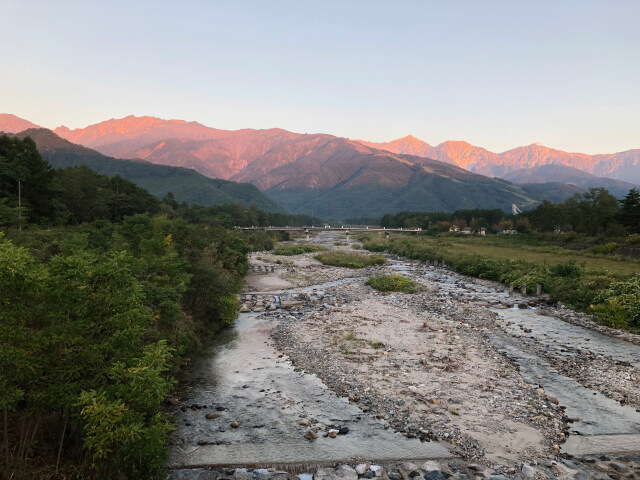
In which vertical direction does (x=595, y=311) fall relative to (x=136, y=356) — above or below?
below

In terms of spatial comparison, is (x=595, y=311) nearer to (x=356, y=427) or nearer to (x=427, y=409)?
(x=427, y=409)

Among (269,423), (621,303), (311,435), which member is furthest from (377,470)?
(621,303)

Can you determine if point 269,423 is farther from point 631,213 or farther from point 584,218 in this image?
point 584,218

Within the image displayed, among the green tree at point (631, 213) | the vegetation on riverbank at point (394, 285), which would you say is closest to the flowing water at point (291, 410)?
the vegetation on riverbank at point (394, 285)

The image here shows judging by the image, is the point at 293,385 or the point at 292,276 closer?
the point at 293,385

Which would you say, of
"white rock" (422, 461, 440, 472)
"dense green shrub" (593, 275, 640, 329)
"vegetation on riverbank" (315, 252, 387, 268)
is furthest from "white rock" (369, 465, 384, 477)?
"vegetation on riverbank" (315, 252, 387, 268)

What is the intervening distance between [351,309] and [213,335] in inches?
545

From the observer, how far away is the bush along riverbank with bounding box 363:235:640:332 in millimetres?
28562

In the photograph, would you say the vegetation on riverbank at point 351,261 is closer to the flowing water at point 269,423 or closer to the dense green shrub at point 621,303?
the dense green shrub at point 621,303

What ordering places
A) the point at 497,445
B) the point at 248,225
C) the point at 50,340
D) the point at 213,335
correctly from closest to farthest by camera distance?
the point at 50,340, the point at 497,445, the point at 213,335, the point at 248,225

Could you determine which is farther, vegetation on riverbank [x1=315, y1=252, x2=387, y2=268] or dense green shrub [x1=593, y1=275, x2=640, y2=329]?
vegetation on riverbank [x1=315, y1=252, x2=387, y2=268]

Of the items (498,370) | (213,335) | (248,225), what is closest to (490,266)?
(498,370)

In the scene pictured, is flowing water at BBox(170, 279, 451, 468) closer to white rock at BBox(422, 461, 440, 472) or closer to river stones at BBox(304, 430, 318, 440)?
river stones at BBox(304, 430, 318, 440)

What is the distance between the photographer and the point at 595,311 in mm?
30625
